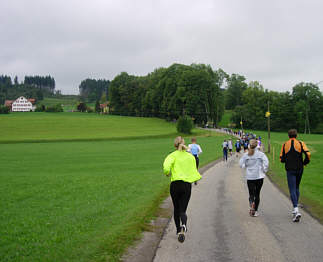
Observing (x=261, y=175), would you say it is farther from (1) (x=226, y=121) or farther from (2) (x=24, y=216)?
(1) (x=226, y=121)

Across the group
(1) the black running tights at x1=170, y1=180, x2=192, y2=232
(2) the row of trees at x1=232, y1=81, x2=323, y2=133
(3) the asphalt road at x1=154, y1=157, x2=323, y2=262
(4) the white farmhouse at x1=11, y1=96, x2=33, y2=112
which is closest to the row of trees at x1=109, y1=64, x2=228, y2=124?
(2) the row of trees at x1=232, y1=81, x2=323, y2=133

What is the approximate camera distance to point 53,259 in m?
5.20

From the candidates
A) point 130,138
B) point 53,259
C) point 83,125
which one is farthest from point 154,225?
point 83,125

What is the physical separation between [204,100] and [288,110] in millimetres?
30226

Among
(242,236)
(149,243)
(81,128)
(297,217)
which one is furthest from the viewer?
(81,128)

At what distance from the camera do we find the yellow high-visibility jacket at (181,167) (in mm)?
6348

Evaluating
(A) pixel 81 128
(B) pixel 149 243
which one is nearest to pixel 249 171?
(B) pixel 149 243

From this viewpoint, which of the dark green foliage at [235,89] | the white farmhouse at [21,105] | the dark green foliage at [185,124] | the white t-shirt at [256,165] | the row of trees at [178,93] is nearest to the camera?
the white t-shirt at [256,165]

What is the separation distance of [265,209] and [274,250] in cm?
347

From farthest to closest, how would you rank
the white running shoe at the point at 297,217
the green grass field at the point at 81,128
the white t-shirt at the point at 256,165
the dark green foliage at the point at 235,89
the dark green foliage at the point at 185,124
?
the dark green foliage at the point at 235,89, the dark green foliage at the point at 185,124, the green grass field at the point at 81,128, the white t-shirt at the point at 256,165, the white running shoe at the point at 297,217

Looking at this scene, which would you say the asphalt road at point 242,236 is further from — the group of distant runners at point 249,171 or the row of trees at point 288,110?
the row of trees at point 288,110

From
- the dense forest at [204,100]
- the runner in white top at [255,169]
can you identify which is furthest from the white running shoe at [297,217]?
the dense forest at [204,100]

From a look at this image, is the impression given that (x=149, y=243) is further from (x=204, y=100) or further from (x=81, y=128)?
(x=204, y=100)

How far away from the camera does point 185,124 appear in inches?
2795
